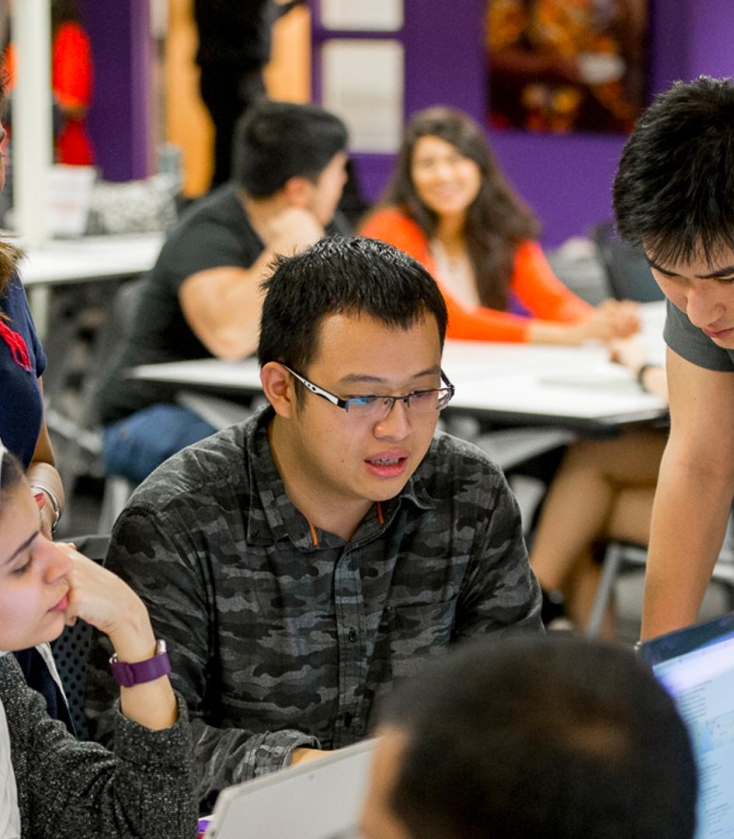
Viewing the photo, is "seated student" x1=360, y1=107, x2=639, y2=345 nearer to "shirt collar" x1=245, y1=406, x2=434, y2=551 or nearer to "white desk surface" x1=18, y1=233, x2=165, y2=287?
"white desk surface" x1=18, y1=233, x2=165, y2=287

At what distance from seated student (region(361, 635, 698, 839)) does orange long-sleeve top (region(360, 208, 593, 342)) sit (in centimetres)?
353

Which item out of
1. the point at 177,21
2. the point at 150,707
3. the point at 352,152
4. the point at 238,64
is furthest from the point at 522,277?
the point at 177,21

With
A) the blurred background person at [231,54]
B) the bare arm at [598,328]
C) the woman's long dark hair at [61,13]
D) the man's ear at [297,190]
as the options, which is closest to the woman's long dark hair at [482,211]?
the bare arm at [598,328]

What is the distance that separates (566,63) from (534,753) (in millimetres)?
7352

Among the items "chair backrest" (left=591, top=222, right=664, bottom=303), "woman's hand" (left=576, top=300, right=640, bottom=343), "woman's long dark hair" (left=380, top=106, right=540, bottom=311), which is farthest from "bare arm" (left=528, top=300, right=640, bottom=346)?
"chair backrest" (left=591, top=222, right=664, bottom=303)

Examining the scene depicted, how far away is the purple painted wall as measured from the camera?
9.68m

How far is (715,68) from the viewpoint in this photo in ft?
23.1

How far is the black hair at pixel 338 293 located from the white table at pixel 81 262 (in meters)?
3.10

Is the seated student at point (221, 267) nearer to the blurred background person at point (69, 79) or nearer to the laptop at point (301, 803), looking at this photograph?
the laptop at point (301, 803)

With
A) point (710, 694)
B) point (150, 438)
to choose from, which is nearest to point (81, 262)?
point (150, 438)

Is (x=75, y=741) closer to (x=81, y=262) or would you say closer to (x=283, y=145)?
(x=283, y=145)

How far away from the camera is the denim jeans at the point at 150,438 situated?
366 cm

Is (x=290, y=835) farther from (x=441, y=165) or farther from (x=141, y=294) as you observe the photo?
(x=441, y=165)

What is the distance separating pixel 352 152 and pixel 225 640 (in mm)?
7177
